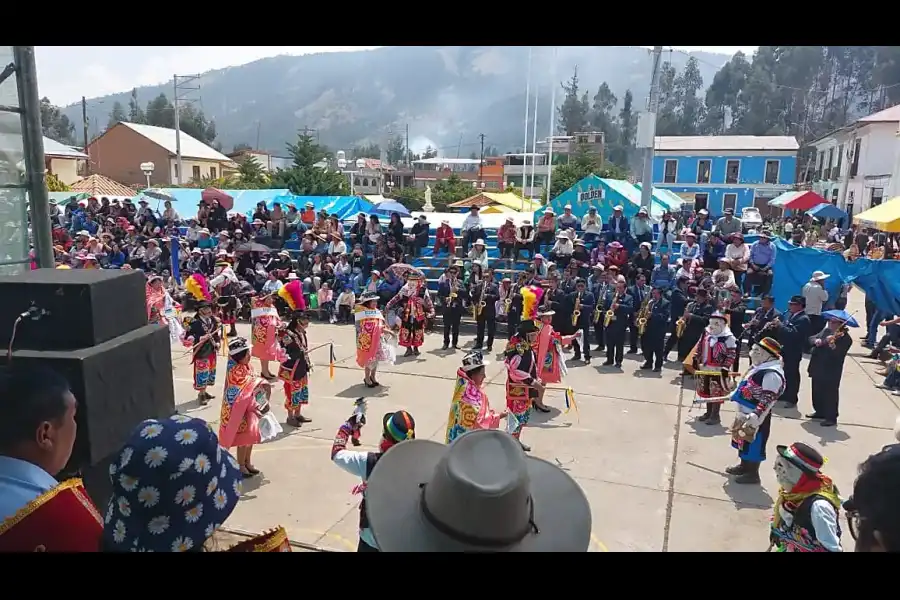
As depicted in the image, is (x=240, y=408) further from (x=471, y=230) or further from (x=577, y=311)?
(x=471, y=230)

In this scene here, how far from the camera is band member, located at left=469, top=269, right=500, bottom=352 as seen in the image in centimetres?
1288

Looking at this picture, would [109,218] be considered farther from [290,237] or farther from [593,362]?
[593,362]

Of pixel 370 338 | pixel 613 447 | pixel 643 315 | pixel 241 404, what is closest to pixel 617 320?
pixel 643 315

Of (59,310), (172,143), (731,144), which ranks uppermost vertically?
(731,144)

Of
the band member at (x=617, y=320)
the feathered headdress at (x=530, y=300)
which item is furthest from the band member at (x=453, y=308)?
the band member at (x=617, y=320)

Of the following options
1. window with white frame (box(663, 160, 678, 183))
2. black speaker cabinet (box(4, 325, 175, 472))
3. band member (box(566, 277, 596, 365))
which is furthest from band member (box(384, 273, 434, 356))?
window with white frame (box(663, 160, 678, 183))

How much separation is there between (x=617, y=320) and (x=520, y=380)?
494 cm

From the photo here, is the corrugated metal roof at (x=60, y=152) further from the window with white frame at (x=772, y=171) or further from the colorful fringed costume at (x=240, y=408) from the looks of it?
the window with white frame at (x=772, y=171)

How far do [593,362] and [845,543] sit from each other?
254 inches

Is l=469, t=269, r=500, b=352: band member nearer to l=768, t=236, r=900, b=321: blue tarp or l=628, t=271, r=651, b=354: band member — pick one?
l=628, t=271, r=651, b=354: band member

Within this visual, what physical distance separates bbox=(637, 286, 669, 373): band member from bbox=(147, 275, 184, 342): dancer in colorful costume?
775 cm

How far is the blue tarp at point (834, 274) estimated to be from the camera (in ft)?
39.9

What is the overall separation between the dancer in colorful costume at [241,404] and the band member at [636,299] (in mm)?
7445

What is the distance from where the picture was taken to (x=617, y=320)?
11.7 metres
